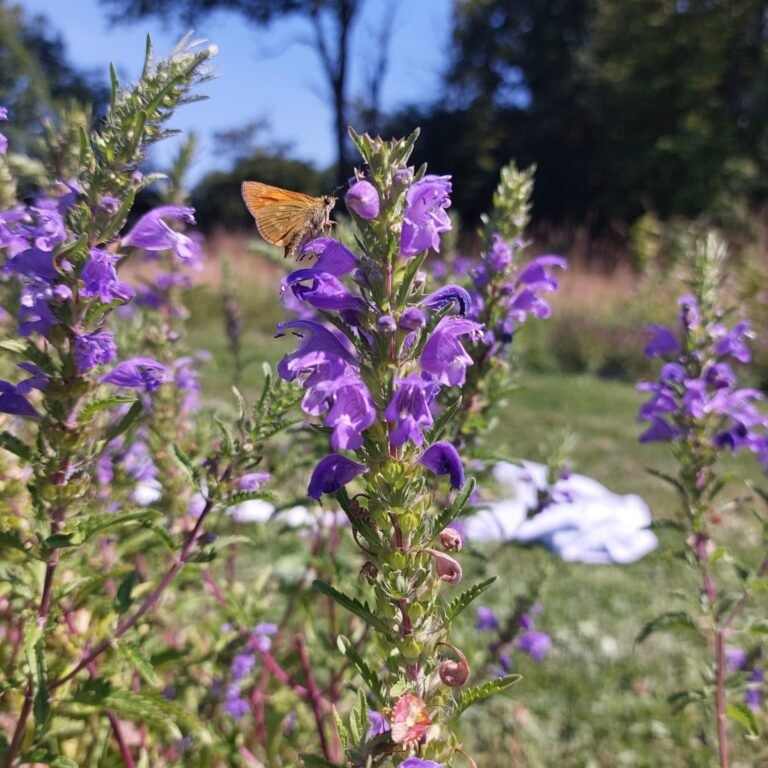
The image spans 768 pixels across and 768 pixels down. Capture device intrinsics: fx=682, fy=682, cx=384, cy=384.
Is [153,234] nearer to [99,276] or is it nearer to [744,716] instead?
[99,276]

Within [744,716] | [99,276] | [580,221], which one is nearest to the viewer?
[99,276]

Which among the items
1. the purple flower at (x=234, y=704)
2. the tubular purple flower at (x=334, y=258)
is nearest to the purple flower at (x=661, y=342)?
the tubular purple flower at (x=334, y=258)

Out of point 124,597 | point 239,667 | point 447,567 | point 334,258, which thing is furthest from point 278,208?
point 239,667

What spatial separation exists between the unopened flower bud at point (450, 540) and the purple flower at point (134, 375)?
721 millimetres

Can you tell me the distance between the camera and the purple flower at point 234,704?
2369 mm

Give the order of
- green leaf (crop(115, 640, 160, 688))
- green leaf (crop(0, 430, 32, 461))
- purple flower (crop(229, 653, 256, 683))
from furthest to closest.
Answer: purple flower (crop(229, 653, 256, 683)) → green leaf (crop(115, 640, 160, 688)) → green leaf (crop(0, 430, 32, 461))

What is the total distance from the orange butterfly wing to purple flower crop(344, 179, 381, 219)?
1.35ft

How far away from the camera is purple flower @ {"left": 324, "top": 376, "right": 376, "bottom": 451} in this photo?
104 cm

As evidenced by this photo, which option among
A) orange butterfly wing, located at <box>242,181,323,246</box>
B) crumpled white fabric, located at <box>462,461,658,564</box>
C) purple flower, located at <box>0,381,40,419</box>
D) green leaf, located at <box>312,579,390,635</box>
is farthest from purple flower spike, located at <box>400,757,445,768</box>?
crumpled white fabric, located at <box>462,461,658,564</box>

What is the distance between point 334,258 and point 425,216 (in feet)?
0.56

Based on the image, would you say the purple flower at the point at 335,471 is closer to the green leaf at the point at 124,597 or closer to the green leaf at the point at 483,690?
the green leaf at the point at 483,690

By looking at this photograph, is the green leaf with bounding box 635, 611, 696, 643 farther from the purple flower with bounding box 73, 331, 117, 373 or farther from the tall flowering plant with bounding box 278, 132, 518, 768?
the purple flower with bounding box 73, 331, 117, 373

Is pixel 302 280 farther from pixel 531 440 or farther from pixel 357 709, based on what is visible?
pixel 531 440

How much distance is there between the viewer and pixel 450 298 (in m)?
1.21
